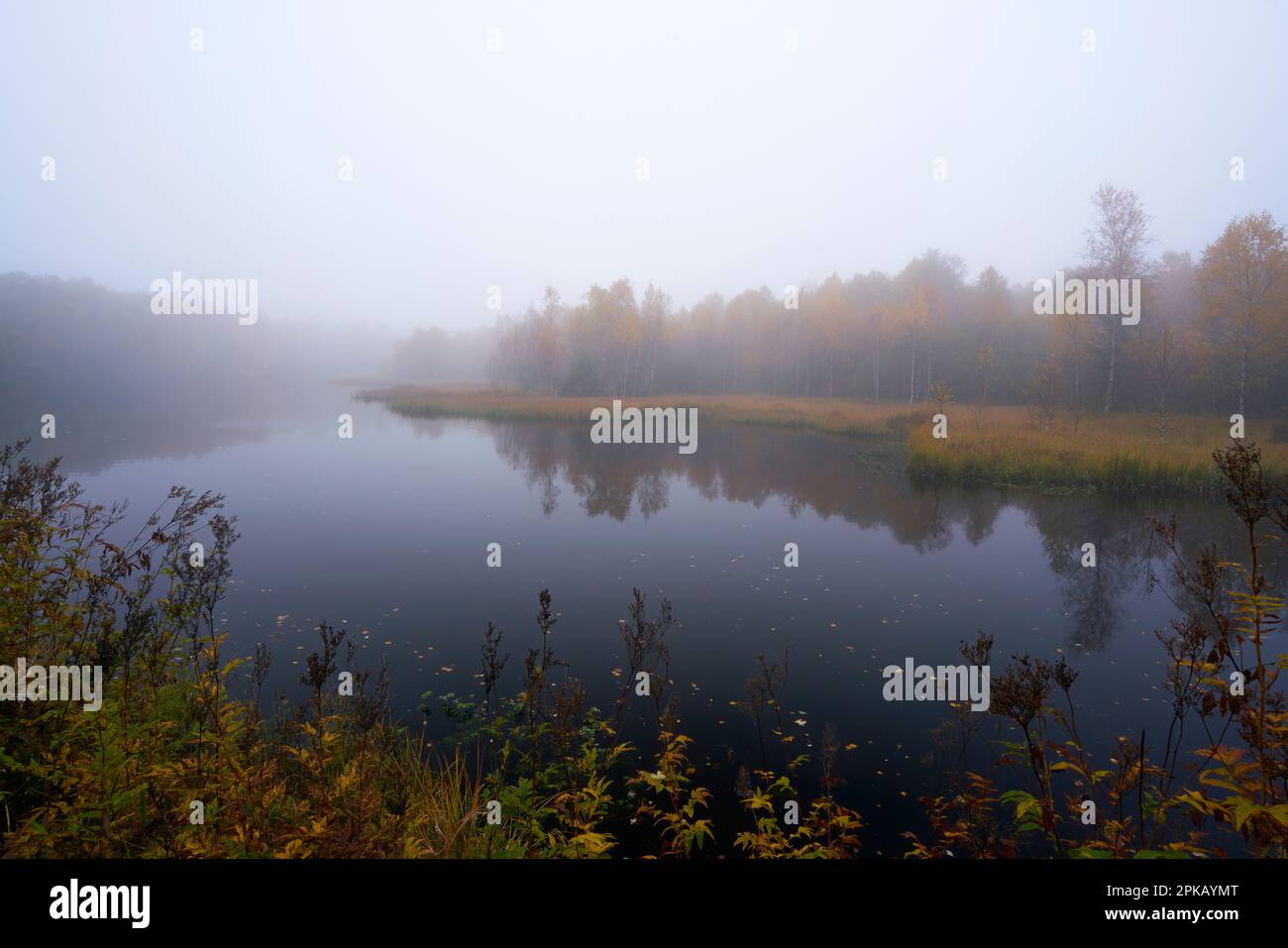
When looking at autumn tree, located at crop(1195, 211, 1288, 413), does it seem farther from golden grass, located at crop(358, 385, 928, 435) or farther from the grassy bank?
golden grass, located at crop(358, 385, 928, 435)

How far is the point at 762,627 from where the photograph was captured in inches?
328

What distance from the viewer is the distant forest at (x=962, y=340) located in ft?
84.1

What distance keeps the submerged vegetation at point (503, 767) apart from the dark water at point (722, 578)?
1.56ft

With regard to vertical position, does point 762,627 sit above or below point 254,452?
below

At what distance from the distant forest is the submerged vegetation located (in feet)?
84.5

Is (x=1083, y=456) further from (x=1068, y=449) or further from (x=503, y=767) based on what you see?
(x=503, y=767)

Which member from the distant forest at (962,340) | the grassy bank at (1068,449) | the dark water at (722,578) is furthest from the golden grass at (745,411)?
the dark water at (722,578)

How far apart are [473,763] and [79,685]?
300 cm

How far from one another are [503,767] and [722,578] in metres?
6.67

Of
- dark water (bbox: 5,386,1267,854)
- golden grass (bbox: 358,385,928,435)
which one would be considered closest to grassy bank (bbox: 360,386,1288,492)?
golden grass (bbox: 358,385,928,435)

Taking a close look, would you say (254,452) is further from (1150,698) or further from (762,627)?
(1150,698)
